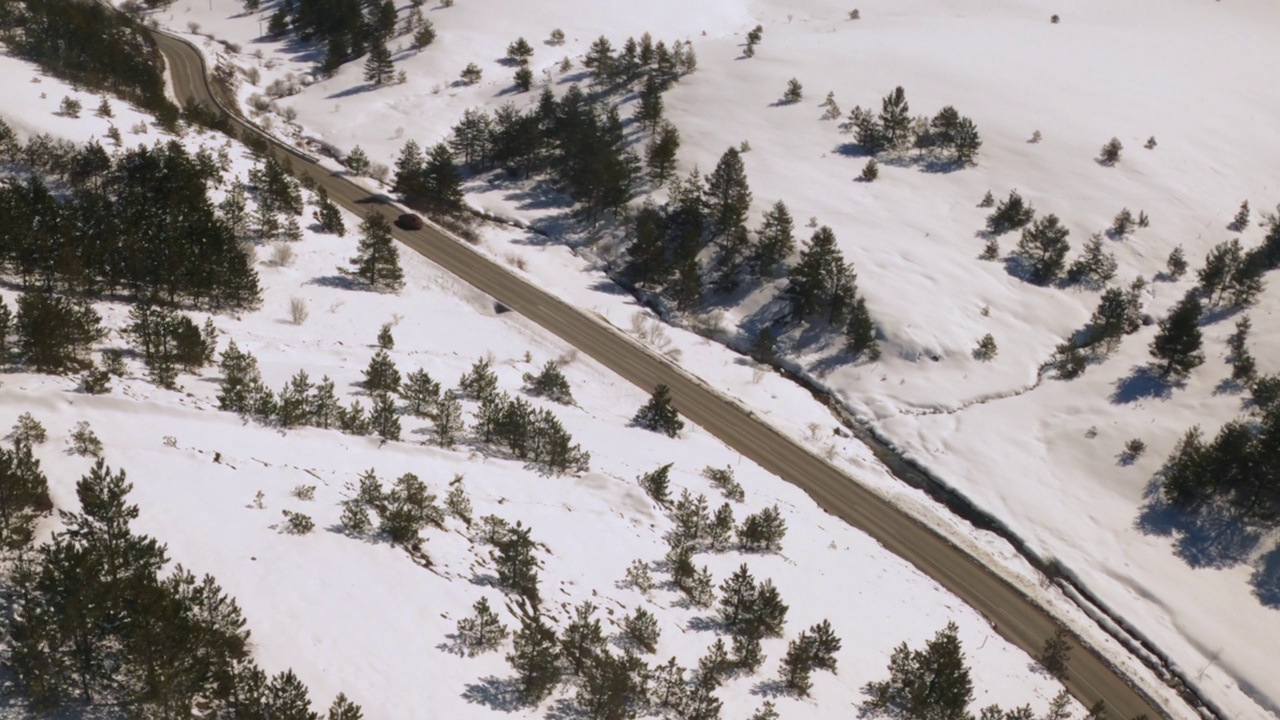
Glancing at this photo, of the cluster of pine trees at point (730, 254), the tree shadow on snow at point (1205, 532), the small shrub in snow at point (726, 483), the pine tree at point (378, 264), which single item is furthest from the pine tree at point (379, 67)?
the tree shadow on snow at point (1205, 532)

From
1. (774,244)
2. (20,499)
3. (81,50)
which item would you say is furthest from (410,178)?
(20,499)

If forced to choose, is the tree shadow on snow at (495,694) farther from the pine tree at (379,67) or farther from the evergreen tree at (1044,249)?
the pine tree at (379,67)

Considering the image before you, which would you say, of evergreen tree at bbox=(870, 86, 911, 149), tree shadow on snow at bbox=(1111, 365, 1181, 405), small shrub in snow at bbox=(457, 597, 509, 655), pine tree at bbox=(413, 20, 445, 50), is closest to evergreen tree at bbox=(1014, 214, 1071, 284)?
tree shadow on snow at bbox=(1111, 365, 1181, 405)

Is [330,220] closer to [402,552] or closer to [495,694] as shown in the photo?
[402,552]

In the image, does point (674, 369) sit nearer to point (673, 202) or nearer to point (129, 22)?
point (673, 202)

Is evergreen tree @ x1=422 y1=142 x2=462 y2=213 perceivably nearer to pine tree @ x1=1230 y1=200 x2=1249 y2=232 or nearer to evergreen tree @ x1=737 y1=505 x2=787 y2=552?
evergreen tree @ x1=737 y1=505 x2=787 y2=552
